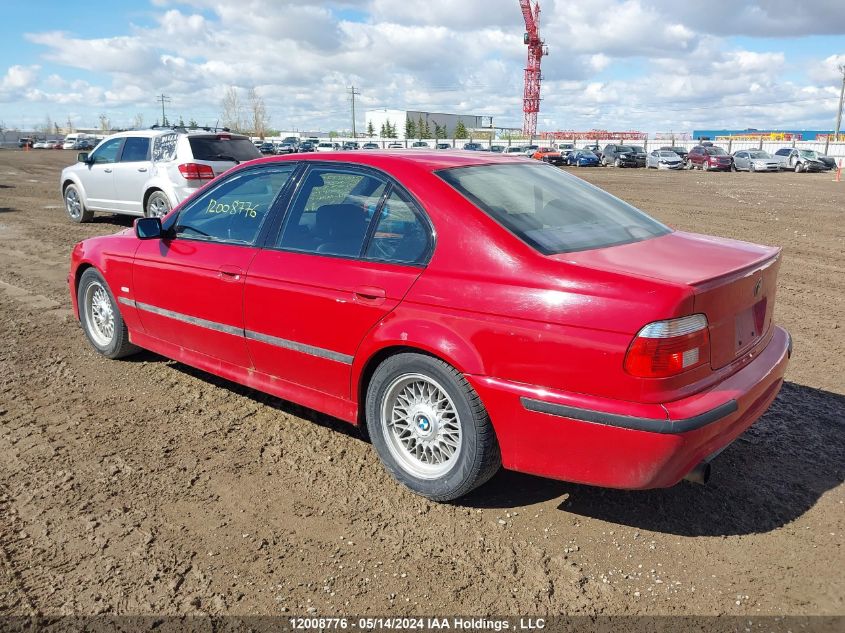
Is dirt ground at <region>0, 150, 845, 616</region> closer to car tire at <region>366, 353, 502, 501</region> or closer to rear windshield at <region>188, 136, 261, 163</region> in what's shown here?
car tire at <region>366, 353, 502, 501</region>

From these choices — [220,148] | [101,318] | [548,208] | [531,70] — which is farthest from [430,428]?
[531,70]

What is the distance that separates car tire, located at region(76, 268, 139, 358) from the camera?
16.8 ft

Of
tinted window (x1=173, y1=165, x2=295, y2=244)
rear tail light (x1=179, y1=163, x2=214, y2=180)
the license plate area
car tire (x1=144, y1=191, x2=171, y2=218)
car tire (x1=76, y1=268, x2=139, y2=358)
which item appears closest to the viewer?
the license plate area

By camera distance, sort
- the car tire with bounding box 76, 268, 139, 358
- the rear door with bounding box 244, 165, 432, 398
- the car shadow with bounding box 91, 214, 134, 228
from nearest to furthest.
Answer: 1. the rear door with bounding box 244, 165, 432, 398
2. the car tire with bounding box 76, 268, 139, 358
3. the car shadow with bounding box 91, 214, 134, 228

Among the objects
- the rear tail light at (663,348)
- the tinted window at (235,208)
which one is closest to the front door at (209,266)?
the tinted window at (235,208)

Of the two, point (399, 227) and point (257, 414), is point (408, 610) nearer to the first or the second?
point (399, 227)

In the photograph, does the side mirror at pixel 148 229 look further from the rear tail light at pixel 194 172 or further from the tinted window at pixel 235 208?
the rear tail light at pixel 194 172

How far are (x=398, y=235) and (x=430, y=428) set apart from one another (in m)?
0.95

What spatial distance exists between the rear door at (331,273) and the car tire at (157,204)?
8225 millimetres

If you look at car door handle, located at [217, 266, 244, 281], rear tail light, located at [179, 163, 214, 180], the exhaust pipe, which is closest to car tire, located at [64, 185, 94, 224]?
rear tail light, located at [179, 163, 214, 180]

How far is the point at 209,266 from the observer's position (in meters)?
4.12

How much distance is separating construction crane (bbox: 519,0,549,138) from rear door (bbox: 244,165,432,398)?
10837 cm

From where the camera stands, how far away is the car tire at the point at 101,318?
5.13 metres

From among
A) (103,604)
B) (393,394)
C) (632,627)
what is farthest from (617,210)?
(103,604)
